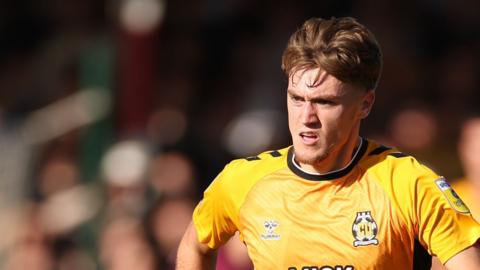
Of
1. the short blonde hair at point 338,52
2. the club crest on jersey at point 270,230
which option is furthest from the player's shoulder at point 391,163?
the club crest on jersey at point 270,230

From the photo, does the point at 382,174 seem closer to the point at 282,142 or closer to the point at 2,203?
the point at 282,142

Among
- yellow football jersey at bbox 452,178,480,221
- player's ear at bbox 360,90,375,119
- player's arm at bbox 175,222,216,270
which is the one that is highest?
player's ear at bbox 360,90,375,119

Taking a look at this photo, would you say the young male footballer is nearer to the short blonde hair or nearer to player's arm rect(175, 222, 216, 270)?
the short blonde hair

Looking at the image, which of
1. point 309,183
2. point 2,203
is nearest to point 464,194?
point 309,183

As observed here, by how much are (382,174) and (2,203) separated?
18.2ft

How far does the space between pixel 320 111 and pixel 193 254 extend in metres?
0.87

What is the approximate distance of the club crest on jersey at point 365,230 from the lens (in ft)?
14.7

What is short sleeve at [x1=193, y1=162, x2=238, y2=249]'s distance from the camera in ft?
16.0

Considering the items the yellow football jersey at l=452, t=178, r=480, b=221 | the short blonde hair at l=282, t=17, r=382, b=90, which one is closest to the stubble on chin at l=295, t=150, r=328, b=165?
the short blonde hair at l=282, t=17, r=382, b=90

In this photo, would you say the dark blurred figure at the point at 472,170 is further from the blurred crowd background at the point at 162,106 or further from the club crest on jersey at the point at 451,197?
the club crest on jersey at the point at 451,197

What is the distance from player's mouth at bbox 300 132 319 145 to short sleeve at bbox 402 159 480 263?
1.35 feet

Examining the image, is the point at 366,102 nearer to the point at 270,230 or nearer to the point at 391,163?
the point at 391,163

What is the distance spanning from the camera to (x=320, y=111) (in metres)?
4.54

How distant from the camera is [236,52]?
388 inches
